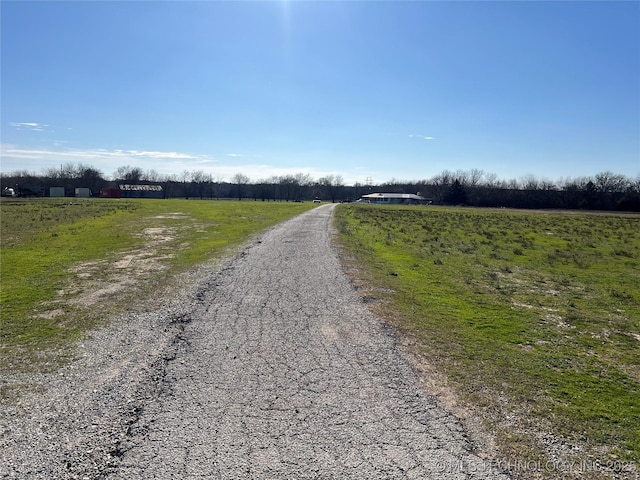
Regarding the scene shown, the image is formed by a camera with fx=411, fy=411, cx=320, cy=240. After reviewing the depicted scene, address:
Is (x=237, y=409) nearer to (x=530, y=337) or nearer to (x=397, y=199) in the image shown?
(x=530, y=337)

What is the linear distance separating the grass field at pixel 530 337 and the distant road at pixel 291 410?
718 mm

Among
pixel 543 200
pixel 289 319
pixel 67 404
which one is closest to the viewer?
pixel 67 404

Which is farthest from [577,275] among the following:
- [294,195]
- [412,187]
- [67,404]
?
[412,187]

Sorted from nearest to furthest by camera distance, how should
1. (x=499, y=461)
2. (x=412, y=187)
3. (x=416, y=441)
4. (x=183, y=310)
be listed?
(x=499, y=461)
(x=416, y=441)
(x=183, y=310)
(x=412, y=187)

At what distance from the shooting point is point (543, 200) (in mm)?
100625

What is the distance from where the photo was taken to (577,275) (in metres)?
14.0

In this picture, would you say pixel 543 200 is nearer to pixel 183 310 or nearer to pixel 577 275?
pixel 577 275

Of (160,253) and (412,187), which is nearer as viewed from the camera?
(160,253)

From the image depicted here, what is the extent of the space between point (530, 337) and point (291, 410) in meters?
4.87

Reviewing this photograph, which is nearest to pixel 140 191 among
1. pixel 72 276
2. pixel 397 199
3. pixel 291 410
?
pixel 397 199

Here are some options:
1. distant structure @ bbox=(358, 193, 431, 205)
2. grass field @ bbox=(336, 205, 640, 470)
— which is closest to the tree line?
distant structure @ bbox=(358, 193, 431, 205)

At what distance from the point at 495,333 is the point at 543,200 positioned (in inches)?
4226

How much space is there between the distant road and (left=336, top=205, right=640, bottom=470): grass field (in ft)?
2.35

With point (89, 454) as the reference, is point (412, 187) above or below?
above
